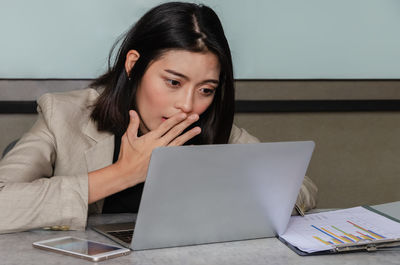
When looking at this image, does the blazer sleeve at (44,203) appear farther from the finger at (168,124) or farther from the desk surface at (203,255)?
the finger at (168,124)

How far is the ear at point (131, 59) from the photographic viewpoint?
1801mm

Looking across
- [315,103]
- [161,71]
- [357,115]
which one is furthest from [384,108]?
[161,71]

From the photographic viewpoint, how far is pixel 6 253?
1144 mm

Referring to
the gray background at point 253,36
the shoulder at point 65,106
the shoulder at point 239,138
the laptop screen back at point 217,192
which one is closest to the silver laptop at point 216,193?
the laptop screen back at point 217,192

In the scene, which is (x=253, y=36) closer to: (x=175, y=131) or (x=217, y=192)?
(x=175, y=131)

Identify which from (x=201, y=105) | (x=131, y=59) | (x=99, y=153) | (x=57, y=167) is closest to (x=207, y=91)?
(x=201, y=105)

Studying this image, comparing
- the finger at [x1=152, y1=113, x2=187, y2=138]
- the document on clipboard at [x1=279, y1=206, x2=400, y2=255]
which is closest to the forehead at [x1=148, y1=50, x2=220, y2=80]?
the finger at [x1=152, y1=113, x2=187, y2=138]

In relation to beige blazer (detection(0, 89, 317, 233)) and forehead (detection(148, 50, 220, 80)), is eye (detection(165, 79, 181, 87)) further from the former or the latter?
beige blazer (detection(0, 89, 317, 233))

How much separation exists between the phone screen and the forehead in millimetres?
637

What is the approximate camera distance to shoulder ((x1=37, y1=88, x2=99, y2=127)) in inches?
70.5

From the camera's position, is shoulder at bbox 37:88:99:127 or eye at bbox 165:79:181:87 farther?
shoulder at bbox 37:88:99:127

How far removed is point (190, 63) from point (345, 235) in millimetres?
686

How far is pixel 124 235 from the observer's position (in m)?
1.29

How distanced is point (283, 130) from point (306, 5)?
64cm
